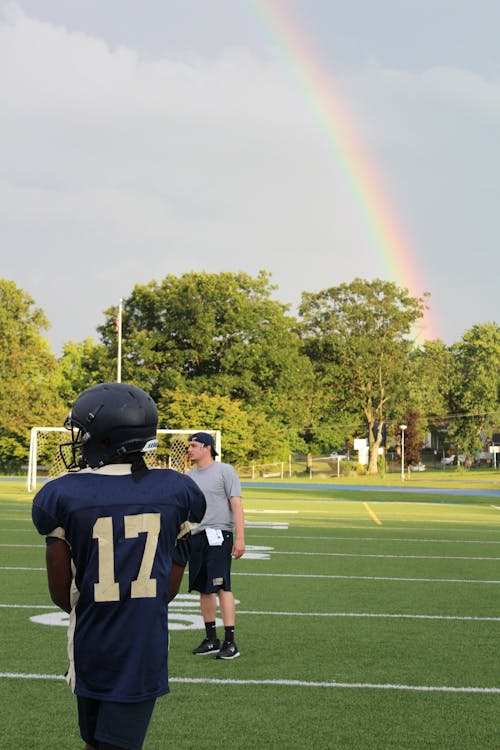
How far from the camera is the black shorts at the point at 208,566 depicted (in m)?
7.68

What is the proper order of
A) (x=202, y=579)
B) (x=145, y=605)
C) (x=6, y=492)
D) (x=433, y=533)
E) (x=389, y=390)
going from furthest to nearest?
(x=389, y=390) → (x=6, y=492) → (x=433, y=533) → (x=202, y=579) → (x=145, y=605)

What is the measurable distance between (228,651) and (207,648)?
266 mm

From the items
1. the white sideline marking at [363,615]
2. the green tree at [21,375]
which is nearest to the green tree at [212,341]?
the green tree at [21,375]

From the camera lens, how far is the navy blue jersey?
3.13 meters

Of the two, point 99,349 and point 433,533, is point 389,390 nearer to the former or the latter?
point 99,349

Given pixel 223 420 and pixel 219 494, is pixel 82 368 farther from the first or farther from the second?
pixel 219 494

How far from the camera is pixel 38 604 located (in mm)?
9953

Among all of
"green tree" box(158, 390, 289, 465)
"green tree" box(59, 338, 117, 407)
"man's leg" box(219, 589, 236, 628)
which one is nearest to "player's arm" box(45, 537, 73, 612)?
"man's leg" box(219, 589, 236, 628)

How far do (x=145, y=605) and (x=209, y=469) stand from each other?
4.76 metres

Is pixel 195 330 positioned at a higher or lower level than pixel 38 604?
higher

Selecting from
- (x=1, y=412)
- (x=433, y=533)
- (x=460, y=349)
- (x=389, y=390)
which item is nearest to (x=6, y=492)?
(x=433, y=533)

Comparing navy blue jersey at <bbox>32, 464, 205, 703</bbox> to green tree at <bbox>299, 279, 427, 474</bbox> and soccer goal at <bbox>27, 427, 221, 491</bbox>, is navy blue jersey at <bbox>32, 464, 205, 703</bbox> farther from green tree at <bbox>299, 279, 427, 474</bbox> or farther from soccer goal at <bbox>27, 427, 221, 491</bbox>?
green tree at <bbox>299, 279, 427, 474</bbox>

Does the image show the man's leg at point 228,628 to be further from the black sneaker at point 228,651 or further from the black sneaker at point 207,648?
the black sneaker at point 207,648

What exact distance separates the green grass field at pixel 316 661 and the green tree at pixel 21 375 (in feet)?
156
